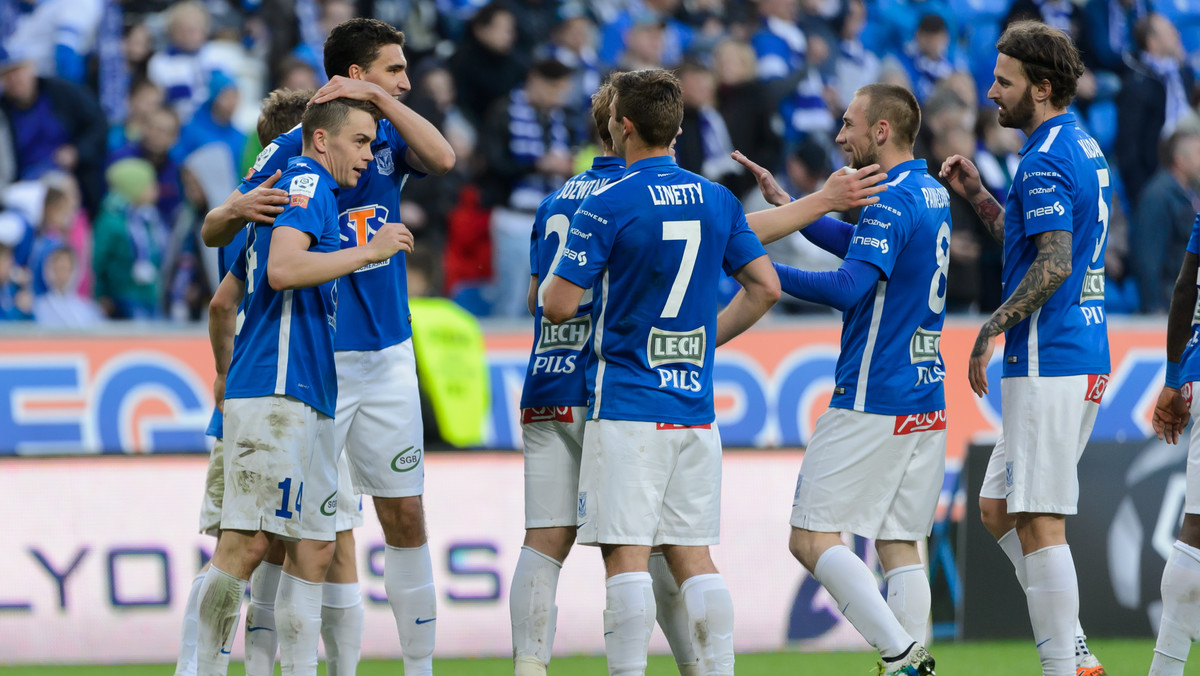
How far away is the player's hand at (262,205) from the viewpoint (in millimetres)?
4609

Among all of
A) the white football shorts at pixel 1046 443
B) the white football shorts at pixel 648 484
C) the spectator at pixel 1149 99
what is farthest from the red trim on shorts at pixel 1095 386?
the spectator at pixel 1149 99

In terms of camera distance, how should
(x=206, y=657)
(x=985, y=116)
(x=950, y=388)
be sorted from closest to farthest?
(x=206, y=657) < (x=950, y=388) < (x=985, y=116)

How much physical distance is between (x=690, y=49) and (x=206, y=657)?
9.12 m

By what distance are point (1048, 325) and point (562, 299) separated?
2.04m

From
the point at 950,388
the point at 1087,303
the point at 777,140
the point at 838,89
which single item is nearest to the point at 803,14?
the point at 838,89

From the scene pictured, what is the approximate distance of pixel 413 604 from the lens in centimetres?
513

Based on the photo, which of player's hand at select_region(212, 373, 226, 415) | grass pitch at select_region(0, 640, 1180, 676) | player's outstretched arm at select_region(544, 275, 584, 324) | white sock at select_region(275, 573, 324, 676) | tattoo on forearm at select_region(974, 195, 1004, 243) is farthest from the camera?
grass pitch at select_region(0, 640, 1180, 676)

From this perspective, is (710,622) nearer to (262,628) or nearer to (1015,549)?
(1015,549)

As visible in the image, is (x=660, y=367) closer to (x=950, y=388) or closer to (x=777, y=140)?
(x=950, y=388)

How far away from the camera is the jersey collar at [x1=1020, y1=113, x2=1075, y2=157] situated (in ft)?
17.5

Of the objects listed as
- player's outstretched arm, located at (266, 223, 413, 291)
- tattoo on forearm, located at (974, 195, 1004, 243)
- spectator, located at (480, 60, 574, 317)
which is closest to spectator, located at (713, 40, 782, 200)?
spectator, located at (480, 60, 574, 317)

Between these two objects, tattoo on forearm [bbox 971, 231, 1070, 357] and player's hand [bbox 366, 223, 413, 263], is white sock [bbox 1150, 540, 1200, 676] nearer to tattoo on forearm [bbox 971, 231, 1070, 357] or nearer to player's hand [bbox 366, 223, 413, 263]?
tattoo on forearm [bbox 971, 231, 1070, 357]

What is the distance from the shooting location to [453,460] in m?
7.64

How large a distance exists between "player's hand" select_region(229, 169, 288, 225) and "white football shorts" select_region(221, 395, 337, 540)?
0.64 metres
